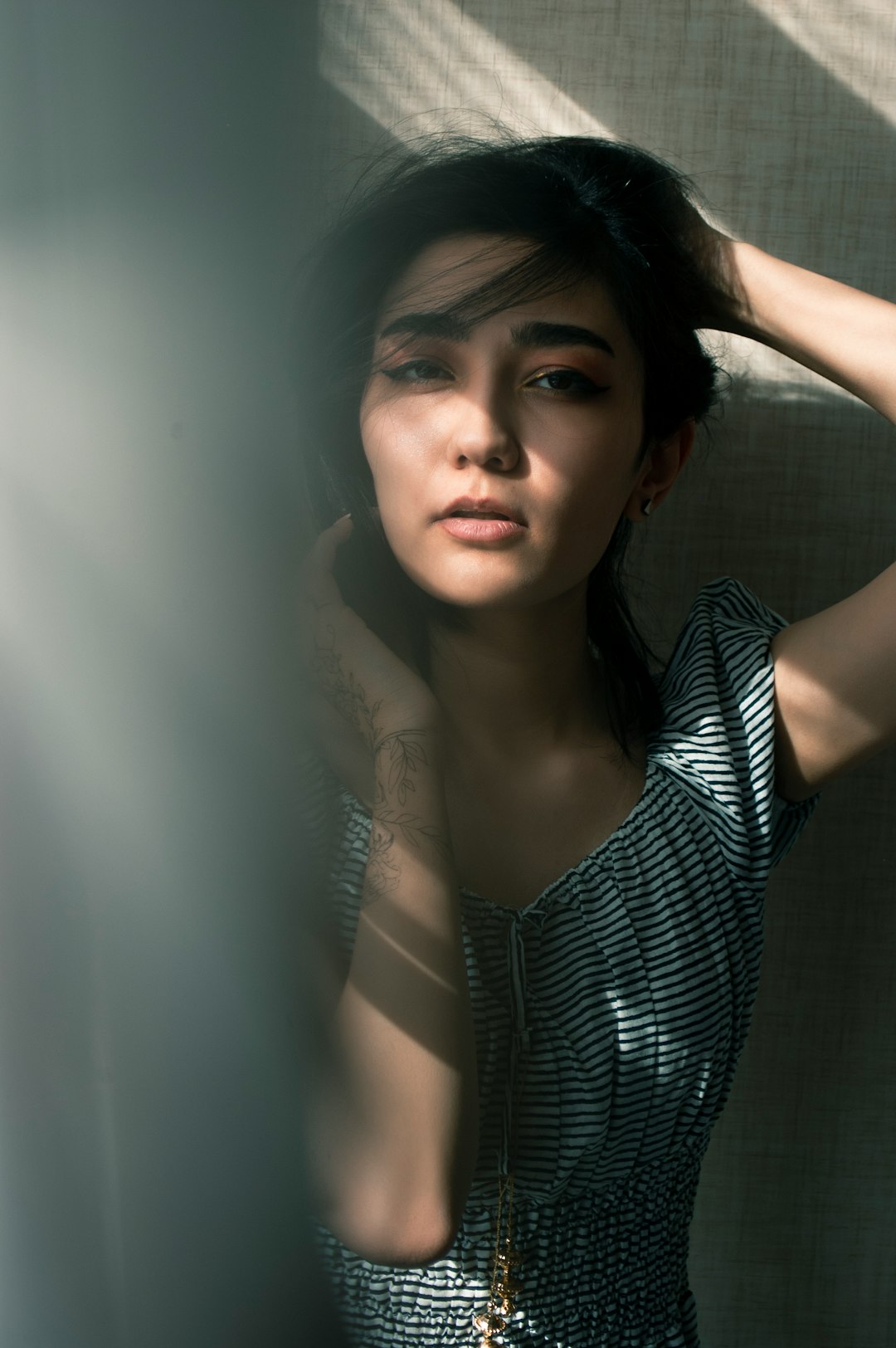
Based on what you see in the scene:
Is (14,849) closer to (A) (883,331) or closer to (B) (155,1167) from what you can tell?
(B) (155,1167)

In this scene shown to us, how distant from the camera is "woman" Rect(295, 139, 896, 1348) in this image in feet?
2.59

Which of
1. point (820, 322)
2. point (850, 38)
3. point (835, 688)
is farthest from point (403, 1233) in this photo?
point (850, 38)

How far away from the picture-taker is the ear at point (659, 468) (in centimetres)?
92

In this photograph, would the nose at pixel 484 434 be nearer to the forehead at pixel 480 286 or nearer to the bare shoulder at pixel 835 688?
the forehead at pixel 480 286

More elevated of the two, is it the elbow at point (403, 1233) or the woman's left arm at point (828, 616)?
the woman's left arm at point (828, 616)

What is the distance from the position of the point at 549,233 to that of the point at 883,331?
31 cm

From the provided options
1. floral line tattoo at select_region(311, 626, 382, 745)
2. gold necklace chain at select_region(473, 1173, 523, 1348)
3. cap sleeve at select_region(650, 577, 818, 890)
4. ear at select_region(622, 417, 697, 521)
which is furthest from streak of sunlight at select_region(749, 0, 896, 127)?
gold necklace chain at select_region(473, 1173, 523, 1348)

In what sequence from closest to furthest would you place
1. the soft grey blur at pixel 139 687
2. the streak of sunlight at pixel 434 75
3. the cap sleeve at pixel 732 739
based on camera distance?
1. the soft grey blur at pixel 139 687
2. the cap sleeve at pixel 732 739
3. the streak of sunlight at pixel 434 75

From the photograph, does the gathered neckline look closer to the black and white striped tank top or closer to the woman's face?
the black and white striped tank top

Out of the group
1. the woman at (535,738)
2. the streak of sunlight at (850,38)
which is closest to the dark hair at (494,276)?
the woman at (535,738)

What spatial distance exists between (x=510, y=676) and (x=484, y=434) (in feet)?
0.78

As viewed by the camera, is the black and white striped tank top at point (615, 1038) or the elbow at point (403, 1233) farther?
the black and white striped tank top at point (615, 1038)

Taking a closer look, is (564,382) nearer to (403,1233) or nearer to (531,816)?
(531,816)

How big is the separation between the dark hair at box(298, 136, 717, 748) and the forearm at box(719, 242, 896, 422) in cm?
4
